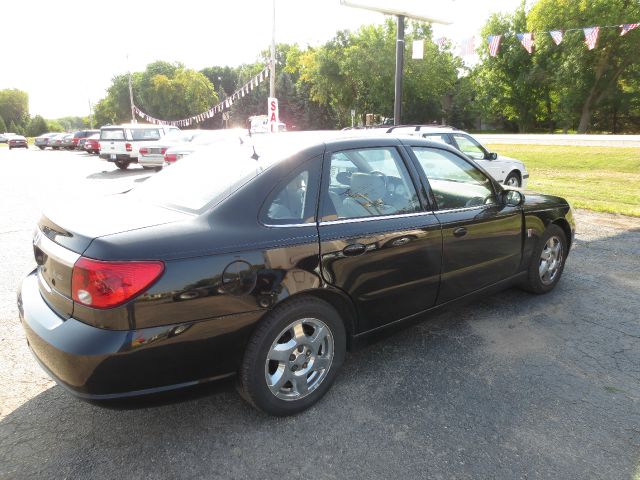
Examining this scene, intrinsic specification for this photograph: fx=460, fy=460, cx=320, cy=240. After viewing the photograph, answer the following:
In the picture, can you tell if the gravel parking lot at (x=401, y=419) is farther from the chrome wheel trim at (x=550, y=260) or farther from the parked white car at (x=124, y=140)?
the parked white car at (x=124, y=140)

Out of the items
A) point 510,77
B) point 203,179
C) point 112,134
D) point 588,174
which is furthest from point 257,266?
point 510,77

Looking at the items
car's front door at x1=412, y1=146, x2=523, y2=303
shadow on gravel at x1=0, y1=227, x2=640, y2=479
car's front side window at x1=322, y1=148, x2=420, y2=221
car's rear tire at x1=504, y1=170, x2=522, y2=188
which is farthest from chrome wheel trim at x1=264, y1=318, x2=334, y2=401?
car's rear tire at x1=504, y1=170, x2=522, y2=188

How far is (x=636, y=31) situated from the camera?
3644 centimetres

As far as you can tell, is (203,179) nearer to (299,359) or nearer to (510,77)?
(299,359)

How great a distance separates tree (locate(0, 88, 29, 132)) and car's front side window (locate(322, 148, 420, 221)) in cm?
12196

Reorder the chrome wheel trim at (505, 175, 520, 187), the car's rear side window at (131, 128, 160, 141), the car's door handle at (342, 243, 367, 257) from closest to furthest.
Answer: the car's door handle at (342, 243, 367, 257)
the chrome wheel trim at (505, 175, 520, 187)
the car's rear side window at (131, 128, 160, 141)

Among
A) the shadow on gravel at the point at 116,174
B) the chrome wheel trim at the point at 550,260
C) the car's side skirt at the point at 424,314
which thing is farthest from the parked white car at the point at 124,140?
the car's side skirt at the point at 424,314

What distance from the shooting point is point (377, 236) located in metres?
2.84

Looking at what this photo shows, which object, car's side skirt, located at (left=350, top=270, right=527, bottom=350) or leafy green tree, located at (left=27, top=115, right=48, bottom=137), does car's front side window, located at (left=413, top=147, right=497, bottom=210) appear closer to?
car's side skirt, located at (left=350, top=270, right=527, bottom=350)

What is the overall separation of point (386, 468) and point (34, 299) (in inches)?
81.9

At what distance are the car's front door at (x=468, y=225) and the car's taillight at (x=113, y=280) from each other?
2.03m

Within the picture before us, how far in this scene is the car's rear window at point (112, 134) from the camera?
17391 mm

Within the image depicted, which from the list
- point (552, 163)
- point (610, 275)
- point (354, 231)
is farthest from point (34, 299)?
point (552, 163)

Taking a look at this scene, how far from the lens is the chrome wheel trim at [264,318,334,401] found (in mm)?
2533
